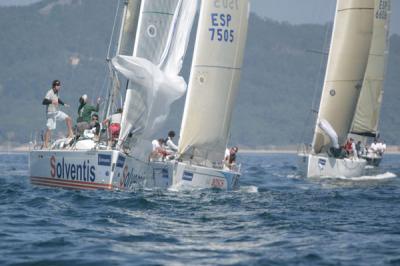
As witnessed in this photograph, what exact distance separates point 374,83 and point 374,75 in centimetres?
41

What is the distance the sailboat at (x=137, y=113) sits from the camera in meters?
21.1

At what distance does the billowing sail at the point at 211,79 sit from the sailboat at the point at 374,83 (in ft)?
58.1

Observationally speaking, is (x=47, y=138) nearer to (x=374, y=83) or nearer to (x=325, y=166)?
(x=325, y=166)

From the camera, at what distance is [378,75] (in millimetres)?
42750

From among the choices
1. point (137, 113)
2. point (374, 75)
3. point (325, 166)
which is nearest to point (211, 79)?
point (137, 113)

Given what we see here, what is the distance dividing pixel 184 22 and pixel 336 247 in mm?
9959

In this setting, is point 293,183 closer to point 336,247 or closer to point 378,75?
point 378,75

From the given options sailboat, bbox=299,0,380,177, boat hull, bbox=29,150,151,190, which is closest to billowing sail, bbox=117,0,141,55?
boat hull, bbox=29,150,151,190

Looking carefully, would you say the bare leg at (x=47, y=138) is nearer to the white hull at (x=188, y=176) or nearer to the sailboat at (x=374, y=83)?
the white hull at (x=188, y=176)

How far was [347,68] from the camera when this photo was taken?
34.8 meters

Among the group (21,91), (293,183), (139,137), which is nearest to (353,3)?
(293,183)

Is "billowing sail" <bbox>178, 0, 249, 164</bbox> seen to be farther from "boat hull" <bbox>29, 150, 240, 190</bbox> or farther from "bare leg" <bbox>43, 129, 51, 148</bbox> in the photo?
"bare leg" <bbox>43, 129, 51, 148</bbox>

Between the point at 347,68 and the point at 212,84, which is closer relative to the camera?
the point at 212,84

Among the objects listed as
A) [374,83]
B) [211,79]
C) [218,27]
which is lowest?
[211,79]
